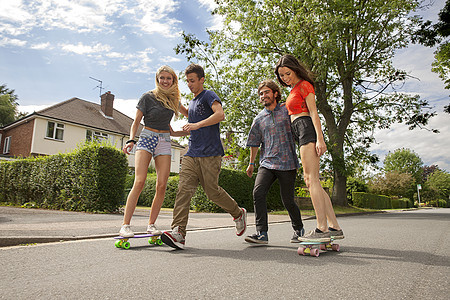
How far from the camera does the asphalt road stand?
2088 millimetres

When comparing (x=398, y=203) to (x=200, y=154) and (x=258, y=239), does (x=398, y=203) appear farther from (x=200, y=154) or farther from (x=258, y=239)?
(x=200, y=154)

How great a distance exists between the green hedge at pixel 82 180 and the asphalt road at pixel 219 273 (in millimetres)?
6371

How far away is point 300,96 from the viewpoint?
3795 millimetres

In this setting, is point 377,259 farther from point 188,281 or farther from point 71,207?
point 71,207

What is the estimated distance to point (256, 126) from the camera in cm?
451

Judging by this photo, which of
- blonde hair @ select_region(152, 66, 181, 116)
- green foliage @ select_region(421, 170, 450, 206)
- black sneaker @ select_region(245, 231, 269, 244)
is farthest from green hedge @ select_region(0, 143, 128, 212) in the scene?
green foliage @ select_region(421, 170, 450, 206)

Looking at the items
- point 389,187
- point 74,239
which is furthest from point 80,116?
point 389,187

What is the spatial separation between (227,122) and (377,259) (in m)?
13.4

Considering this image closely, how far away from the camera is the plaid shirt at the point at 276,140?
13.6 ft

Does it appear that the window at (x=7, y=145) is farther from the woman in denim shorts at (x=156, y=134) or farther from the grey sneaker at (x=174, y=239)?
the grey sneaker at (x=174, y=239)

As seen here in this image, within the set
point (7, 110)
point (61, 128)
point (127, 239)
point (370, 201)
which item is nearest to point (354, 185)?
point (370, 201)

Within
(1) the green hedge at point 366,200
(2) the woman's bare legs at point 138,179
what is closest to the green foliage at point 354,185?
(1) the green hedge at point 366,200

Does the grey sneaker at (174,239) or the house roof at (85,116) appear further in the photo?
the house roof at (85,116)

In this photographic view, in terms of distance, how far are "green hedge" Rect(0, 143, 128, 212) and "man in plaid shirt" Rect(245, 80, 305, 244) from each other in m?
7.18
